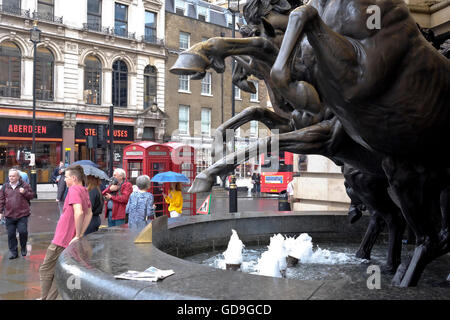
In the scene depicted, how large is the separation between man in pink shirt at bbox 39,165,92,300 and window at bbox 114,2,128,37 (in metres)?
31.7

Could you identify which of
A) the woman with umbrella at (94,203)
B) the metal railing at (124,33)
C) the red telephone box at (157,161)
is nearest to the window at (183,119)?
the metal railing at (124,33)

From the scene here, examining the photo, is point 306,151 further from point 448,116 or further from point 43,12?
point 43,12

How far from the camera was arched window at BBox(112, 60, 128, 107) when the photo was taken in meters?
35.2

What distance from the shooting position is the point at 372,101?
143 inches

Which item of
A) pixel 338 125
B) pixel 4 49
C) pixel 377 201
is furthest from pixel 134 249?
pixel 4 49

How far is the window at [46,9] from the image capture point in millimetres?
31062

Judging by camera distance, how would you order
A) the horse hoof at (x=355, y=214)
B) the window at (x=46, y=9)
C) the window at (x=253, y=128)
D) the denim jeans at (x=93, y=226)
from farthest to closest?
the window at (x=253, y=128) → the window at (x=46, y=9) → the denim jeans at (x=93, y=226) → the horse hoof at (x=355, y=214)

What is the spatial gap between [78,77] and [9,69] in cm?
451

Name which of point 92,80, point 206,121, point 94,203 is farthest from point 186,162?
point 206,121

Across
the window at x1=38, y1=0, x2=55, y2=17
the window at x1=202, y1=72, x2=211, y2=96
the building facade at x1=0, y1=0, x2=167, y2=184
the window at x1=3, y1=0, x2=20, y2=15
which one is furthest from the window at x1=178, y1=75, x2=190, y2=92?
the window at x1=3, y1=0, x2=20, y2=15

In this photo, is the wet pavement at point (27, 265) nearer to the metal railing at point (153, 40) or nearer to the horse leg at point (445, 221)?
the horse leg at point (445, 221)

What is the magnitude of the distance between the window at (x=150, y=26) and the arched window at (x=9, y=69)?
1052 cm

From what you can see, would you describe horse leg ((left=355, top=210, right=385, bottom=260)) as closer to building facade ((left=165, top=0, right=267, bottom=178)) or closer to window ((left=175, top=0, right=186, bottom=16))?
building facade ((left=165, top=0, right=267, bottom=178))

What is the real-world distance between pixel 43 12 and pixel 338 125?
3130cm
